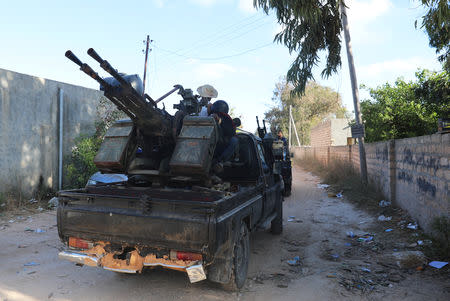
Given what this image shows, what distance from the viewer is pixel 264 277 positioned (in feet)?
13.6

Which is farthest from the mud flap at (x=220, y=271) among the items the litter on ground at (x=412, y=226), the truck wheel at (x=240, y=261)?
the litter on ground at (x=412, y=226)

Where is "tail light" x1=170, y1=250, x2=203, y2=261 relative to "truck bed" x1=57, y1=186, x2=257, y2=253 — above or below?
below

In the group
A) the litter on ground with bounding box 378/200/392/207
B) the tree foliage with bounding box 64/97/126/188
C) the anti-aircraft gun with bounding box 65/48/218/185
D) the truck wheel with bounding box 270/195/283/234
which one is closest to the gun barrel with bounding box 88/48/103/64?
the anti-aircraft gun with bounding box 65/48/218/185

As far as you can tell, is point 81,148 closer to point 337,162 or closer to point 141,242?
→ point 141,242

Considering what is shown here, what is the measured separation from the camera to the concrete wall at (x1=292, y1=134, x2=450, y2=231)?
200 inches

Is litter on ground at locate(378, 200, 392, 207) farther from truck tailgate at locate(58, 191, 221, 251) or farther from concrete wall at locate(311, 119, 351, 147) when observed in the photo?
concrete wall at locate(311, 119, 351, 147)

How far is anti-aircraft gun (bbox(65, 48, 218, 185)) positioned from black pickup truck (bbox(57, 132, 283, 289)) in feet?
1.09

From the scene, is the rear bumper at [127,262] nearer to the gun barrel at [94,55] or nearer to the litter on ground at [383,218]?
the gun barrel at [94,55]

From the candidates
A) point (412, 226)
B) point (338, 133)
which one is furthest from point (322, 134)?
point (412, 226)

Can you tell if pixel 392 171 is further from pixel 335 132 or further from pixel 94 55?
pixel 335 132

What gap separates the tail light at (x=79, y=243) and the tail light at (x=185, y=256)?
100 centimetres

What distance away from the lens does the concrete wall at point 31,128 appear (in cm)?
783

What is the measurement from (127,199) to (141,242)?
0.46 metres

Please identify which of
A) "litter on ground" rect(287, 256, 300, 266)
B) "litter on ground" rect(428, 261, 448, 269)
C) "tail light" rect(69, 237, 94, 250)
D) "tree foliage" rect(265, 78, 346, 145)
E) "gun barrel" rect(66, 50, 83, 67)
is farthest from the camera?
"tree foliage" rect(265, 78, 346, 145)
